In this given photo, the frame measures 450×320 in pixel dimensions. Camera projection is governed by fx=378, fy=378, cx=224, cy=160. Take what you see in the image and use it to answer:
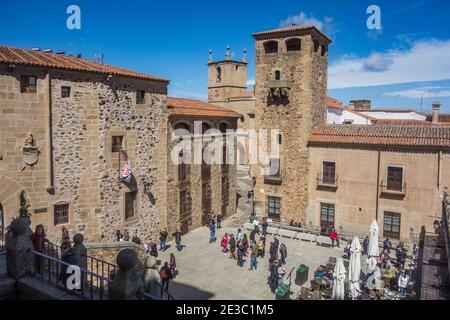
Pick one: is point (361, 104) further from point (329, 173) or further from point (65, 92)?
point (65, 92)

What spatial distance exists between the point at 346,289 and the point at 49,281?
12.7 meters

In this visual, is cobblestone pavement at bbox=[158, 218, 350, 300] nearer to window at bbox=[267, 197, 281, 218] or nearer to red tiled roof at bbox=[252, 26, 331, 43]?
window at bbox=[267, 197, 281, 218]

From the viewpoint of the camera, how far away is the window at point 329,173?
26359 mm

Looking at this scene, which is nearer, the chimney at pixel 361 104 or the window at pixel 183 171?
the window at pixel 183 171

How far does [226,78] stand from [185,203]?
114 ft

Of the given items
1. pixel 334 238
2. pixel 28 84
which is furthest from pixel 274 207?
pixel 28 84

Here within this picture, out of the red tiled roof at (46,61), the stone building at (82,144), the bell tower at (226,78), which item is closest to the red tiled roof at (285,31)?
the stone building at (82,144)

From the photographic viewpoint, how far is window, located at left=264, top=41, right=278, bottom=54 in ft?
93.2

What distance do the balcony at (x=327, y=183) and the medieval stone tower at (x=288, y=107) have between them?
88 centimetres

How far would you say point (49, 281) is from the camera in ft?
29.8

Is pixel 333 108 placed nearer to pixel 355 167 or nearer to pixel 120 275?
pixel 355 167

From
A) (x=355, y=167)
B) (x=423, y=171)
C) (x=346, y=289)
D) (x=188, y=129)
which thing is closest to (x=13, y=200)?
(x=188, y=129)

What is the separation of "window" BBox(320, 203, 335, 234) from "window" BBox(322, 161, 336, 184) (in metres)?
1.71

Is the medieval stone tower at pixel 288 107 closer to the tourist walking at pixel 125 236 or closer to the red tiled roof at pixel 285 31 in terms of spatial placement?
the red tiled roof at pixel 285 31
